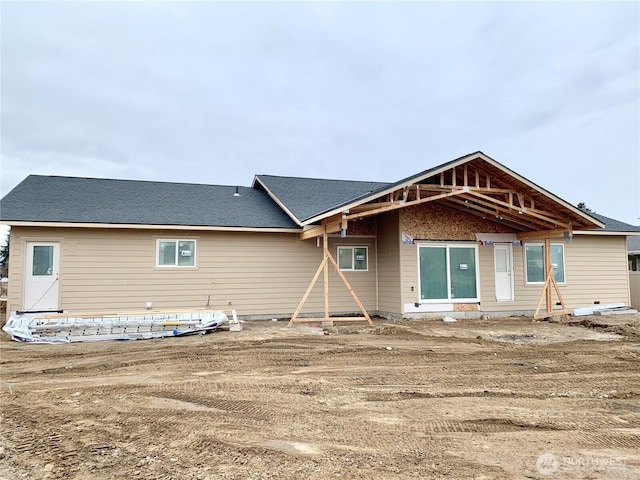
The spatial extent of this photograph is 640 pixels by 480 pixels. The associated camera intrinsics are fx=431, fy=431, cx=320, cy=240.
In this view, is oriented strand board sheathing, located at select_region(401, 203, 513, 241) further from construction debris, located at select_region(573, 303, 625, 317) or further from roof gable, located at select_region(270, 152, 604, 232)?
construction debris, located at select_region(573, 303, 625, 317)

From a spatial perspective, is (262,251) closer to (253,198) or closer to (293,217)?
(293,217)

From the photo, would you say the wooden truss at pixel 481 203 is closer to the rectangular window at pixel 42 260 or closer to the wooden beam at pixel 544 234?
the wooden beam at pixel 544 234

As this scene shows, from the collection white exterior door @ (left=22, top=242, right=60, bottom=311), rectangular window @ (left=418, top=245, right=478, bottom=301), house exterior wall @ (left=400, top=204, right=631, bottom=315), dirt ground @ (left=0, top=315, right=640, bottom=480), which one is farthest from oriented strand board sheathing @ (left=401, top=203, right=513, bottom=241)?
white exterior door @ (left=22, top=242, right=60, bottom=311)

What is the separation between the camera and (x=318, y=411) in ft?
14.4

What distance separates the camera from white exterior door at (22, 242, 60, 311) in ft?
34.0

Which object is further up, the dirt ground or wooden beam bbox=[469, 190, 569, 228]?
wooden beam bbox=[469, 190, 569, 228]

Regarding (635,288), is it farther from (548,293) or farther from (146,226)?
(146,226)

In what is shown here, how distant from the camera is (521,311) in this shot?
13.1 meters

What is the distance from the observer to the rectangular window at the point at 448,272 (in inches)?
478

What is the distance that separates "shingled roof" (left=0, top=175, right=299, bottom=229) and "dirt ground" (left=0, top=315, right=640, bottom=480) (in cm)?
357

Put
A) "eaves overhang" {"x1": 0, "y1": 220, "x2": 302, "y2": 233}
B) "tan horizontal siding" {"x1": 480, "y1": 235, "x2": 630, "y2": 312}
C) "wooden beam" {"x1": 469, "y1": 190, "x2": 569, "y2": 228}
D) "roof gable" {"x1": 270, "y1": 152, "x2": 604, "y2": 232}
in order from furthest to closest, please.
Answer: "tan horizontal siding" {"x1": 480, "y1": 235, "x2": 630, "y2": 312}
"wooden beam" {"x1": 469, "y1": 190, "x2": 569, "y2": 228}
"roof gable" {"x1": 270, "y1": 152, "x2": 604, "y2": 232}
"eaves overhang" {"x1": 0, "y1": 220, "x2": 302, "y2": 233}

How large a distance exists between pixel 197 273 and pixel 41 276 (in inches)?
144

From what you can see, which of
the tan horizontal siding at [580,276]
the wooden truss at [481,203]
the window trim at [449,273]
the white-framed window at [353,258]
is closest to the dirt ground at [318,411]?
the wooden truss at [481,203]

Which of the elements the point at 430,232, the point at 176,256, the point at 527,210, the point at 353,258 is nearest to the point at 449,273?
the point at 430,232
